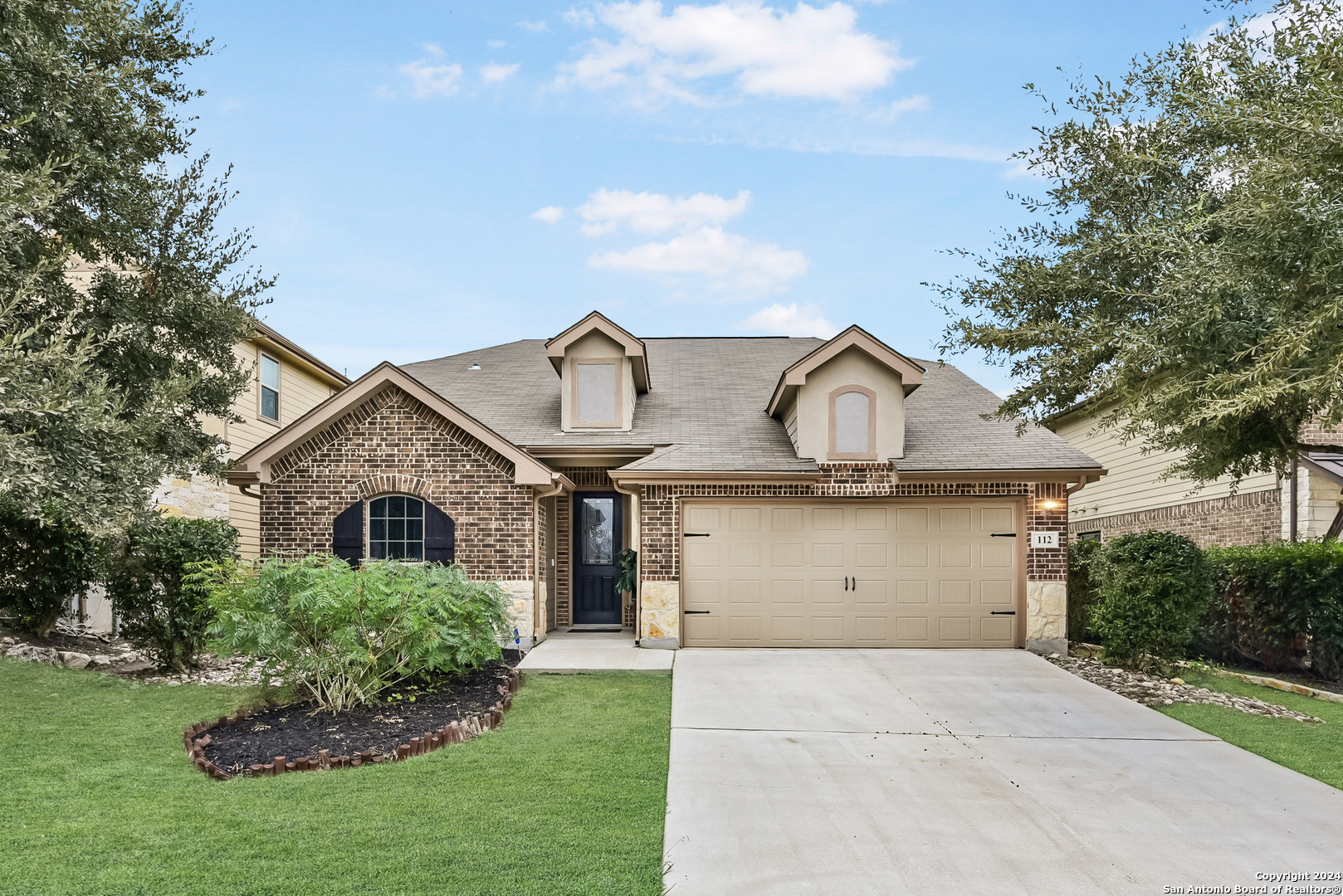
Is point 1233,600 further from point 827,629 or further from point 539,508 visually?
point 539,508

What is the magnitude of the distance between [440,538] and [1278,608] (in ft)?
38.0

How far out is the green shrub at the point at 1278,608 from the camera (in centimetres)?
998

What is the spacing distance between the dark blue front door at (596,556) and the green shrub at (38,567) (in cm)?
695

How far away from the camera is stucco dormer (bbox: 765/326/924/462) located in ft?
39.4

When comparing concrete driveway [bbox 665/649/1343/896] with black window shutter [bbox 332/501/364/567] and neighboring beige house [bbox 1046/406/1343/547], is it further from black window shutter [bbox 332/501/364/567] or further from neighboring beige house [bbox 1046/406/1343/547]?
black window shutter [bbox 332/501/364/567]

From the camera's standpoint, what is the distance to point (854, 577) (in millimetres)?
11953

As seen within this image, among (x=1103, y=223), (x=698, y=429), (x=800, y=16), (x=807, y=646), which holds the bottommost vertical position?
(x=807, y=646)

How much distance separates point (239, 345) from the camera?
15.8 meters

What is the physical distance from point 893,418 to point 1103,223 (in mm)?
3762

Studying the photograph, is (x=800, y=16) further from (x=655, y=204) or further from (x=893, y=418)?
(x=655, y=204)

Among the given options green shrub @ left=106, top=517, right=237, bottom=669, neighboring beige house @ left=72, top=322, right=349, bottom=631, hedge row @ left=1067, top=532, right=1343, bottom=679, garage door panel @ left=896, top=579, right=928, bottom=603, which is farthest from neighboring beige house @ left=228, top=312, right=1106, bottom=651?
neighboring beige house @ left=72, top=322, right=349, bottom=631

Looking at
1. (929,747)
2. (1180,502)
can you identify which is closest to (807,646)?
(929,747)

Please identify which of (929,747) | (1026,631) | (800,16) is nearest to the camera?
(929,747)

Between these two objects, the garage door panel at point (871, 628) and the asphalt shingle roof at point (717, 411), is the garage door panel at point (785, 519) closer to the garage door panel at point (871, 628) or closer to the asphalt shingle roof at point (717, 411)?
the asphalt shingle roof at point (717, 411)
